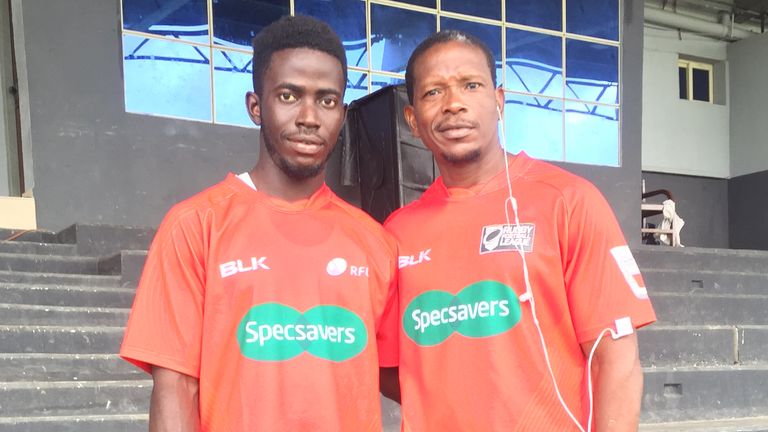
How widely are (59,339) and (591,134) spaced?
7.06 metres

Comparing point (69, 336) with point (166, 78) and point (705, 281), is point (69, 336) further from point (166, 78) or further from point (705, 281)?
point (705, 281)

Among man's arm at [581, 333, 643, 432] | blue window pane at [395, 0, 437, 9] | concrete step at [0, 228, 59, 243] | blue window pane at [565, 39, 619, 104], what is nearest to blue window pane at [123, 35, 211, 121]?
concrete step at [0, 228, 59, 243]

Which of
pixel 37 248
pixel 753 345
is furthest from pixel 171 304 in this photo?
pixel 753 345

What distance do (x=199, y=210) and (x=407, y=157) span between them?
428 cm

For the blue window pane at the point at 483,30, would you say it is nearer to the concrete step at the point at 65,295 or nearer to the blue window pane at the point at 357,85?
the blue window pane at the point at 357,85

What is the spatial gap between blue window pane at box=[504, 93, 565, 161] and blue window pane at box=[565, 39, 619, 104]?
37cm

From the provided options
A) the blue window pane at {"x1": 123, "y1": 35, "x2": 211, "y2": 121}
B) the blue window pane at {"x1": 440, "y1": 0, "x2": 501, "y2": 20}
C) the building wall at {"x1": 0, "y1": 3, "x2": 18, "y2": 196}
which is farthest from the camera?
the blue window pane at {"x1": 440, "y1": 0, "x2": 501, "y2": 20}

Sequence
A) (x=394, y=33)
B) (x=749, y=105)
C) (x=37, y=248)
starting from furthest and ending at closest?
(x=749, y=105)
(x=394, y=33)
(x=37, y=248)

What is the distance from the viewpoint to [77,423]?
325cm

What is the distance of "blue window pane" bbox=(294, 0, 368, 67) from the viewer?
7438mm

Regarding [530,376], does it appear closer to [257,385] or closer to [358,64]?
[257,385]

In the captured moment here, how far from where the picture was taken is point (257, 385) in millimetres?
1690

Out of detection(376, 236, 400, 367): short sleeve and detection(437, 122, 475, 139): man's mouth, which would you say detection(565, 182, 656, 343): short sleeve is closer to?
detection(437, 122, 475, 139): man's mouth

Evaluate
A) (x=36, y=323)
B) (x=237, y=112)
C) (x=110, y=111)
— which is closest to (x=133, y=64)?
(x=110, y=111)
